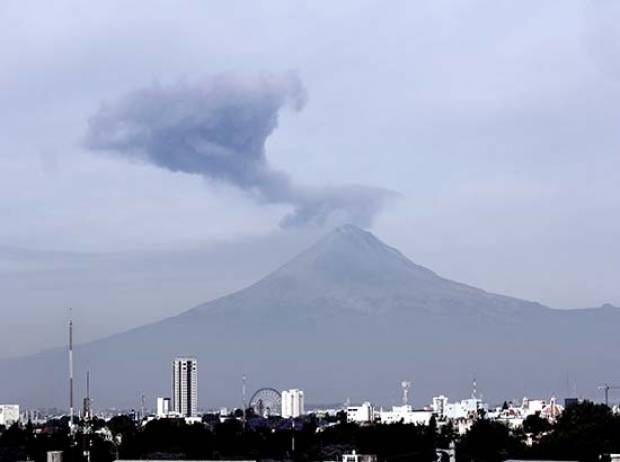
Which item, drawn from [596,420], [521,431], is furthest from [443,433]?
[596,420]

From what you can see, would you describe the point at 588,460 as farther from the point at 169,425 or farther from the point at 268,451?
the point at 169,425

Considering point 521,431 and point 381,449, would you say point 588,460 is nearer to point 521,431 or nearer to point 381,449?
point 381,449

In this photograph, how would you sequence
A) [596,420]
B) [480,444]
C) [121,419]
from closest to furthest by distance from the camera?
[596,420] → [480,444] → [121,419]

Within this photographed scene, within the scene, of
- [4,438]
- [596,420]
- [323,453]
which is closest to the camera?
[323,453]

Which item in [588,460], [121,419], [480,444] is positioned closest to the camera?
[588,460]

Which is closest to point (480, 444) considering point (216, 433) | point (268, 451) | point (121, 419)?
point (268, 451)

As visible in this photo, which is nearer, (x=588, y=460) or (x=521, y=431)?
(x=588, y=460)
